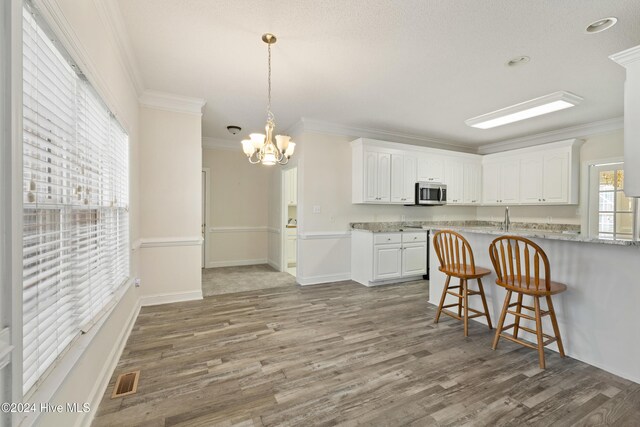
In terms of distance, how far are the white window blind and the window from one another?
245 inches

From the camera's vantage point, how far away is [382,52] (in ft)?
8.64

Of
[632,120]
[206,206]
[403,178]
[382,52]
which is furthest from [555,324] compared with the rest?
[206,206]

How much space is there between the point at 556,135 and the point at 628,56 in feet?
12.3

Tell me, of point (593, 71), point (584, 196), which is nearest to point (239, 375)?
point (593, 71)

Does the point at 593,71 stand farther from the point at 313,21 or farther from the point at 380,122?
the point at 313,21

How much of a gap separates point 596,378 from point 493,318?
93 cm

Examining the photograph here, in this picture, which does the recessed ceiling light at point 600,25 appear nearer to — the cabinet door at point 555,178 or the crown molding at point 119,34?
the cabinet door at point 555,178

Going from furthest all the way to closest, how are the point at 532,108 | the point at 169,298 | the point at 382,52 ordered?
the point at 169,298, the point at 532,108, the point at 382,52

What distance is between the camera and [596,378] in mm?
2129

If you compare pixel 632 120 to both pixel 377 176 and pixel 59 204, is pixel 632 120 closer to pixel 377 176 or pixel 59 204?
pixel 377 176

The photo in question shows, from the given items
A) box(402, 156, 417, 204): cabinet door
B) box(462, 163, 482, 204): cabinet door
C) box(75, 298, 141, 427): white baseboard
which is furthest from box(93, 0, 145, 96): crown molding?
box(462, 163, 482, 204): cabinet door

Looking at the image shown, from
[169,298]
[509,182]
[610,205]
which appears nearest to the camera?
[169,298]

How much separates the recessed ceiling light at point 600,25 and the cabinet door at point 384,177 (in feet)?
9.52

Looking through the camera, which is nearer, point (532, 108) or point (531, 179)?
point (532, 108)
